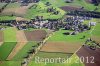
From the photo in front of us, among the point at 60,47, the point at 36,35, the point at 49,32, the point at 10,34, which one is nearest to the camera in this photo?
the point at 60,47

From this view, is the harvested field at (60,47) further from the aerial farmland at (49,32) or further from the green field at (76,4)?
the green field at (76,4)

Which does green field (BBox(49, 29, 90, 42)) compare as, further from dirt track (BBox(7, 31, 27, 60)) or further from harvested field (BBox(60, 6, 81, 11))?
harvested field (BBox(60, 6, 81, 11))

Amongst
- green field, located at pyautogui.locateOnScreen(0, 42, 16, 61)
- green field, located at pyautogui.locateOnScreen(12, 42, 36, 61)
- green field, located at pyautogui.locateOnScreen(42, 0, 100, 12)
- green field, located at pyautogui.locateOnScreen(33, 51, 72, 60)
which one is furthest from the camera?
green field, located at pyautogui.locateOnScreen(42, 0, 100, 12)

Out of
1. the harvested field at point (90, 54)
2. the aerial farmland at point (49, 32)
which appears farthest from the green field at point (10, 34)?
the harvested field at point (90, 54)

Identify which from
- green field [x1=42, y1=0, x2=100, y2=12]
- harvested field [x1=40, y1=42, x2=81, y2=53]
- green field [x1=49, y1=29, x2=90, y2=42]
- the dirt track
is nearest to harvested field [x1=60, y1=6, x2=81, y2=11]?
green field [x1=42, y1=0, x2=100, y2=12]

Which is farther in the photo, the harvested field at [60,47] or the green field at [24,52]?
the harvested field at [60,47]

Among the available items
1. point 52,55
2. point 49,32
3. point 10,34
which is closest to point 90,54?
point 52,55

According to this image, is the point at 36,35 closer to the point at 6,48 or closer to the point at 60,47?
the point at 60,47
